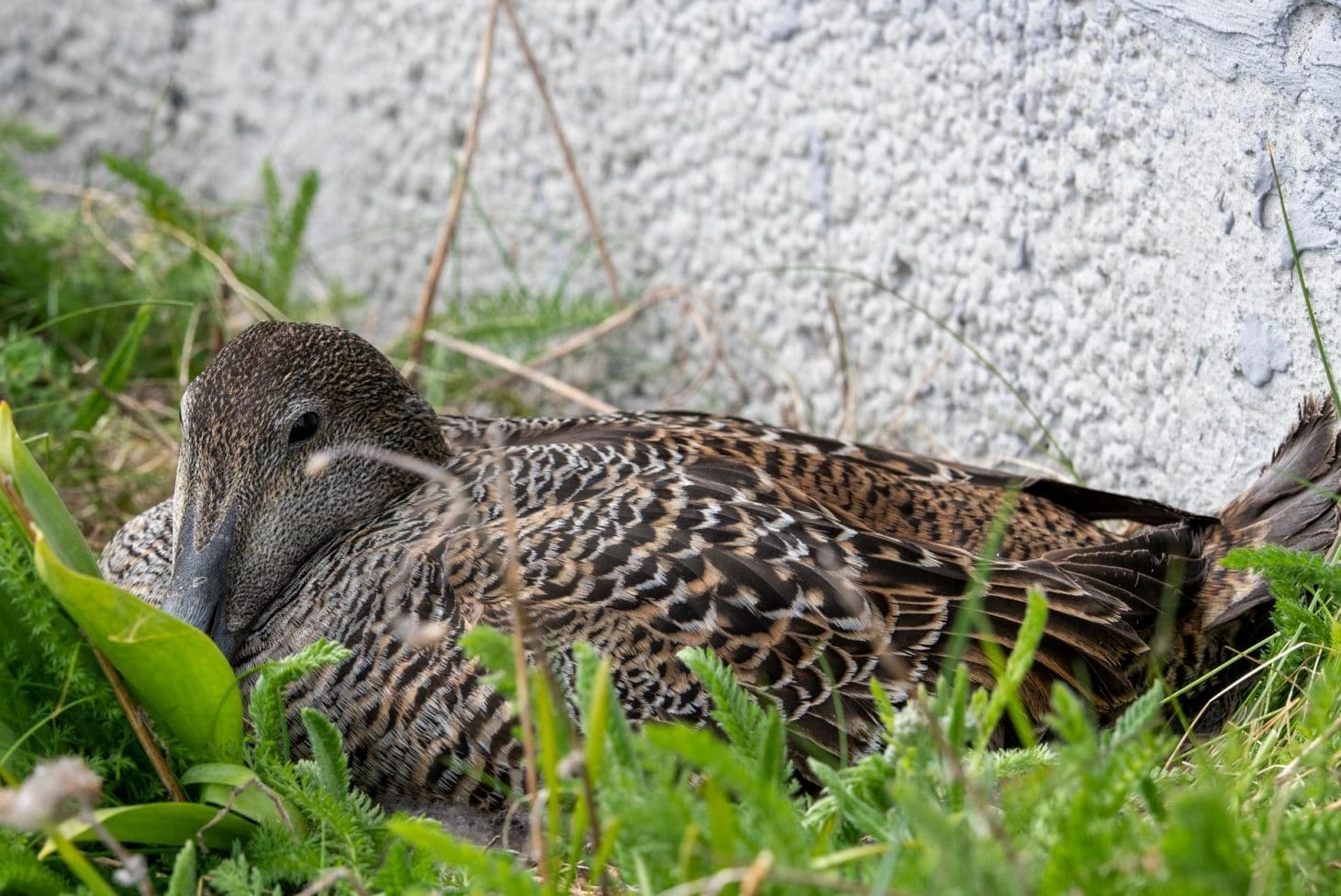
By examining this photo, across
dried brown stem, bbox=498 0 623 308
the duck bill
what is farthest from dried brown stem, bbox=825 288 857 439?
the duck bill

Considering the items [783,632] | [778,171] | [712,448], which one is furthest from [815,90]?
[783,632]

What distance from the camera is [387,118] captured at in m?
4.59

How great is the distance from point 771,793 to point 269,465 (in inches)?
57.4

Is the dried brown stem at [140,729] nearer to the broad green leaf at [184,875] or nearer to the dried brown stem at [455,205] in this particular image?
the broad green leaf at [184,875]

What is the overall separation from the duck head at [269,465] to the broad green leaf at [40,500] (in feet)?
1.35

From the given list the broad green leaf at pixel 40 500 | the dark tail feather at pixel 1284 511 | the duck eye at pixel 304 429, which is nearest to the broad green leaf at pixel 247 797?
the broad green leaf at pixel 40 500

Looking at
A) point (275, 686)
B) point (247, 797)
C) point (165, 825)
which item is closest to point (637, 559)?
point (275, 686)

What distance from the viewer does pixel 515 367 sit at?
3.81m

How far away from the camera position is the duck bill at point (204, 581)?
2545 mm

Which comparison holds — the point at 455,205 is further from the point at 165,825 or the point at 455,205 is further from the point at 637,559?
the point at 165,825

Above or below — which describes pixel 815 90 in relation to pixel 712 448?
above

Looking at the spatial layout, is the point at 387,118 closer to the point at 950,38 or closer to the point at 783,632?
the point at 950,38

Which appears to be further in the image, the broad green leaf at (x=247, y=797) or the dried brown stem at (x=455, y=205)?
the dried brown stem at (x=455, y=205)

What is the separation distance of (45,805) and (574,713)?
39.6 inches
